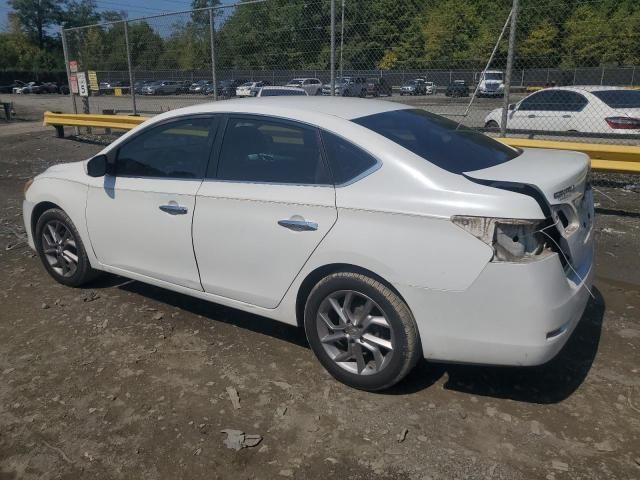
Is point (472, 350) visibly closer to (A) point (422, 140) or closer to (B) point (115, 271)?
(A) point (422, 140)

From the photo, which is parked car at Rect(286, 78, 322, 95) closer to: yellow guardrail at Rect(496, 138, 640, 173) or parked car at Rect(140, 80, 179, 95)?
parked car at Rect(140, 80, 179, 95)

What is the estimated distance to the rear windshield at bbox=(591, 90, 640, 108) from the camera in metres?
9.62

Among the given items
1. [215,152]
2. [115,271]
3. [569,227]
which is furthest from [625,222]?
[115,271]

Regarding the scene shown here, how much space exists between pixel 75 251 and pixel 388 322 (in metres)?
2.92

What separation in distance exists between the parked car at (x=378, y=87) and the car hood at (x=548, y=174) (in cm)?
736

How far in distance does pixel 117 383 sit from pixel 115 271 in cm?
116

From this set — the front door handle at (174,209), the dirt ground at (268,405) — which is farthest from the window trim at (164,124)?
the dirt ground at (268,405)

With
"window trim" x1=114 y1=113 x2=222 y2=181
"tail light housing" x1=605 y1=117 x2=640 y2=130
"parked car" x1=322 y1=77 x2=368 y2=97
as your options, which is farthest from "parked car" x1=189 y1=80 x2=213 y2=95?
"window trim" x1=114 y1=113 x2=222 y2=181

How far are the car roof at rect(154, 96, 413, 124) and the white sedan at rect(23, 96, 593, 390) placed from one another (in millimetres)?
15

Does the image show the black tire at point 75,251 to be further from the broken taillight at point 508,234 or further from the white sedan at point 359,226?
the broken taillight at point 508,234

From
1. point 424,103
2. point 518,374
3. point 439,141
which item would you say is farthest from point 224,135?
point 424,103

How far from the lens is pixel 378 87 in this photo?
10.5 metres

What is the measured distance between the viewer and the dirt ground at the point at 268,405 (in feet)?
8.46

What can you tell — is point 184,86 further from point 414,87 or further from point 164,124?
point 164,124
